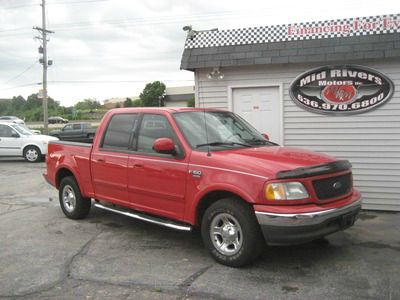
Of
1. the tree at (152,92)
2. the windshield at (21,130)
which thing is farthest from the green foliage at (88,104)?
the windshield at (21,130)

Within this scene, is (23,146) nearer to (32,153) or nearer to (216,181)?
(32,153)

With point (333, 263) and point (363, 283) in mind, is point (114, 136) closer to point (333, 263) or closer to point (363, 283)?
point (333, 263)

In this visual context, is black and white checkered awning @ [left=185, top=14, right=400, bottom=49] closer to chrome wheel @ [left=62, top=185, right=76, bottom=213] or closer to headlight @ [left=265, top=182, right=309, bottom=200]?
chrome wheel @ [left=62, top=185, right=76, bottom=213]

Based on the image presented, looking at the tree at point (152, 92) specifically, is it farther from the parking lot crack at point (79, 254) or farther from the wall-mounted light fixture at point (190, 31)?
the parking lot crack at point (79, 254)

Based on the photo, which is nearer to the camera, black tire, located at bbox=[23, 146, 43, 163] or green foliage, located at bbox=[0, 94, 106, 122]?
black tire, located at bbox=[23, 146, 43, 163]

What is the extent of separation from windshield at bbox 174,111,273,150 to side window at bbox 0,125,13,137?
46.6ft

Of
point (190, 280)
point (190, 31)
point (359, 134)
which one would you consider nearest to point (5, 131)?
point (190, 31)

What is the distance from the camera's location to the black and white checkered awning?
838 cm

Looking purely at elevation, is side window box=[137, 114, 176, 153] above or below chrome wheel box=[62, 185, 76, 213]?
above

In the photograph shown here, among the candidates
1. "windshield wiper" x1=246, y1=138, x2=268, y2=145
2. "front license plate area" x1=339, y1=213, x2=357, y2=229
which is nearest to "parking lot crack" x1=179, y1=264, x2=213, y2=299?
"front license plate area" x1=339, y1=213, x2=357, y2=229

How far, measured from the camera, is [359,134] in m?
8.75

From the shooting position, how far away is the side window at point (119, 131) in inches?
271

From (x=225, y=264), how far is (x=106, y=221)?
307cm

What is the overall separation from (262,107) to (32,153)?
474 inches
